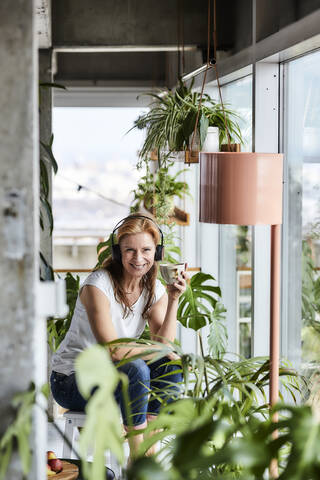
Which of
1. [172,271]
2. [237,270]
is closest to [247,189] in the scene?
[172,271]

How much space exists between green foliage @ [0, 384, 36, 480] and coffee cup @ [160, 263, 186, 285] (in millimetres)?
1231

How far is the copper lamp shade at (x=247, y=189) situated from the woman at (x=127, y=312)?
2.07 feet

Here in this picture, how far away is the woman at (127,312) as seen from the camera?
253 centimetres

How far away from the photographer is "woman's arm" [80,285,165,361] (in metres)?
2.52

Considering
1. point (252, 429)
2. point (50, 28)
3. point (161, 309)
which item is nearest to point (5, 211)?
point (252, 429)

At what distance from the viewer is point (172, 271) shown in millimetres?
2584

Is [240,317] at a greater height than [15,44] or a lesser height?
lesser

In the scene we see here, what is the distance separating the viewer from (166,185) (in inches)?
169

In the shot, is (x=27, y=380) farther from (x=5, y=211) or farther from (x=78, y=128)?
(x=78, y=128)

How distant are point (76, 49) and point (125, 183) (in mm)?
5269

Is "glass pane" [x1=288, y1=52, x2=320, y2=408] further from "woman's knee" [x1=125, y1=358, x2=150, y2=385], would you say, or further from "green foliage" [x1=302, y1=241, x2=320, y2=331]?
"woman's knee" [x1=125, y1=358, x2=150, y2=385]

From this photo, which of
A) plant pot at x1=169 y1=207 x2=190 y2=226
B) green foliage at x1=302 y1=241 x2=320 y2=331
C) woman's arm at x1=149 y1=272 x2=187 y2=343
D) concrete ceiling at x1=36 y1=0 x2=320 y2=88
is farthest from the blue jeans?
concrete ceiling at x1=36 y1=0 x2=320 y2=88

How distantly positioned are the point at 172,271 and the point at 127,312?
33cm

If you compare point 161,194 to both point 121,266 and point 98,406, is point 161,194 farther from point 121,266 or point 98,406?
point 98,406
